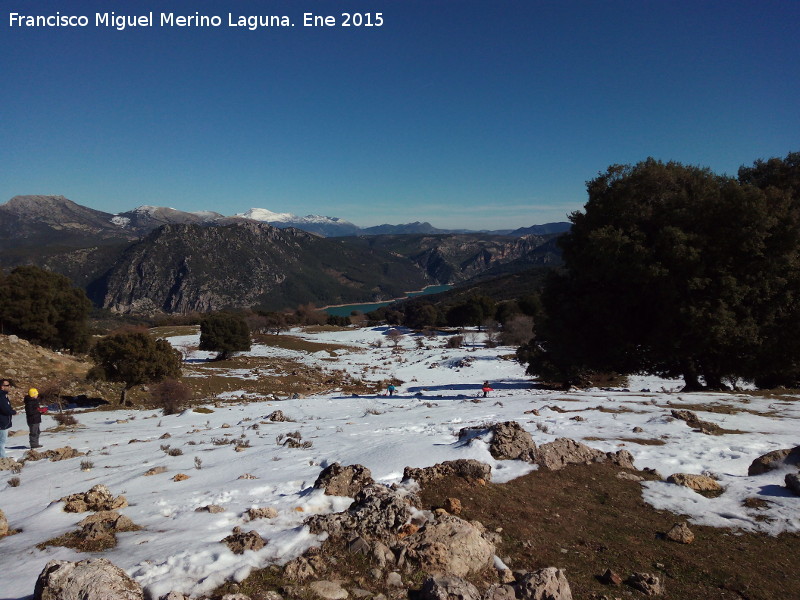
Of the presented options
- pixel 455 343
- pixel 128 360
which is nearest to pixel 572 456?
pixel 128 360

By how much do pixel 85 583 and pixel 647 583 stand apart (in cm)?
474

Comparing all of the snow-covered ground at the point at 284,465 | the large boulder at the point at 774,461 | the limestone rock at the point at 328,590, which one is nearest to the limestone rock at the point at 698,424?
the snow-covered ground at the point at 284,465

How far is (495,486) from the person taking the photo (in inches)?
241

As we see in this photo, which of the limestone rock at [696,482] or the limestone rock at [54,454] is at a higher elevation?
the limestone rock at [696,482]

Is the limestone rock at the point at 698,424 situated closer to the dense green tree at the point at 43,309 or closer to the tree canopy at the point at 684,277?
the tree canopy at the point at 684,277

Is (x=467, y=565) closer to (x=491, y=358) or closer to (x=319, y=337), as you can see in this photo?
(x=491, y=358)

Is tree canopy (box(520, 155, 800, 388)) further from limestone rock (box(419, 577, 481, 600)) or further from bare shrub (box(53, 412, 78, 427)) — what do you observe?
bare shrub (box(53, 412, 78, 427))

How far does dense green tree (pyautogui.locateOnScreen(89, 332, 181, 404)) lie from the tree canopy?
1954cm

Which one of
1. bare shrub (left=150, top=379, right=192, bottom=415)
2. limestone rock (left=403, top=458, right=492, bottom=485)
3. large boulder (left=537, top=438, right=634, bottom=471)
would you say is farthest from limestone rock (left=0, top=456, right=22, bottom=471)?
large boulder (left=537, top=438, right=634, bottom=471)

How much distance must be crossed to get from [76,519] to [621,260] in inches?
671

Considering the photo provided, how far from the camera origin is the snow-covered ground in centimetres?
432

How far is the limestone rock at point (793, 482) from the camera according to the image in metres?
5.96

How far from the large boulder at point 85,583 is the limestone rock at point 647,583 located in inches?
169

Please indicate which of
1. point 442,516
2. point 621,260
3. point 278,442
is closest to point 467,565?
point 442,516
